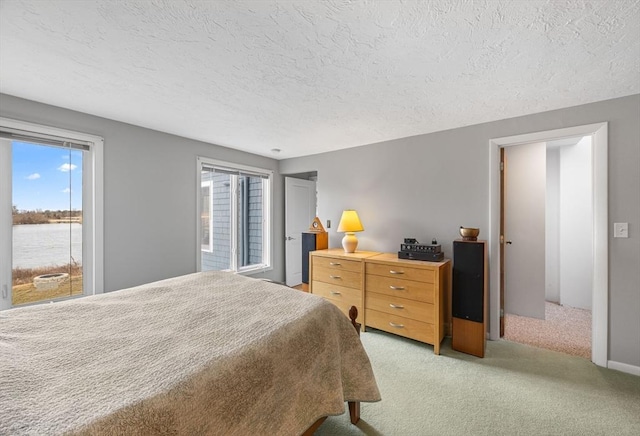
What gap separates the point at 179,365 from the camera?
38.3 inches

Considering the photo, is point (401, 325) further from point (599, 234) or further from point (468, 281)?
point (599, 234)

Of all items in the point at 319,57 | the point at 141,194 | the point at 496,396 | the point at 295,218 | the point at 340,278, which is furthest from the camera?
the point at 295,218

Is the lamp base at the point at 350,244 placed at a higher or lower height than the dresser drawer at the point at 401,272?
higher

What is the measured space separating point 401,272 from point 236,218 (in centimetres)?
270

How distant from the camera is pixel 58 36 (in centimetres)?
147

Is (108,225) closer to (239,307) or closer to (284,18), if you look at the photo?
(239,307)

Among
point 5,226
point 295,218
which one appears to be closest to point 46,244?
point 5,226

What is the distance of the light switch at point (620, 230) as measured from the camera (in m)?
2.22

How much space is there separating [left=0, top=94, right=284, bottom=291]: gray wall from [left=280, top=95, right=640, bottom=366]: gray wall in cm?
182

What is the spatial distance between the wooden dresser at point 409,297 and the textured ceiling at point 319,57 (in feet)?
5.10

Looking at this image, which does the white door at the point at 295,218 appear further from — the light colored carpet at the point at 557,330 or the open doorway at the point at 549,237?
the light colored carpet at the point at 557,330

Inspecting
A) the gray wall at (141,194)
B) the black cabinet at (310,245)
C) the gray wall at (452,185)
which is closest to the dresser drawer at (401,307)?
the gray wall at (452,185)

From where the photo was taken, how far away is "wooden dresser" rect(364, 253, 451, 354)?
2576 mm

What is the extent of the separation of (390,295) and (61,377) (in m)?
2.54
